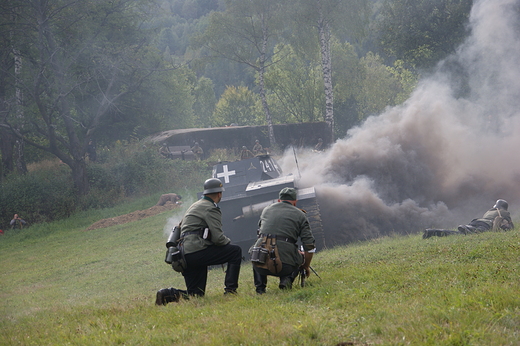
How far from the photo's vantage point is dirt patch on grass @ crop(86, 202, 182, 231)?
78.7 ft

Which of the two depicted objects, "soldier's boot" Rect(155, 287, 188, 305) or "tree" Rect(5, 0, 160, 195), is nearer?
"soldier's boot" Rect(155, 287, 188, 305)

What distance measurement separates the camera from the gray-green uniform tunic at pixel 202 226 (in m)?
7.39

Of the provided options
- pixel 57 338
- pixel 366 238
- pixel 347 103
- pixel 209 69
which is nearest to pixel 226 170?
pixel 366 238

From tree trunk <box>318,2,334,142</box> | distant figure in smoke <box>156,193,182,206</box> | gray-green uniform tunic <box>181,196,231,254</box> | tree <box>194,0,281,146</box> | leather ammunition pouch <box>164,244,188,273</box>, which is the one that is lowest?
distant figure in smoke <box>156,193,182,206</box>

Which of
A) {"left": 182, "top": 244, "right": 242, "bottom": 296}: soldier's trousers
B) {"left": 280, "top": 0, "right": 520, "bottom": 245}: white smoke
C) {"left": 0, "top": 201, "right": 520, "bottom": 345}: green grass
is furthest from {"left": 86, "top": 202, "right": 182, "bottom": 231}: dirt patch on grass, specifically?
{"left": 182, "top": 244, "right": 242, "bottom": 296}: soldier's trousers

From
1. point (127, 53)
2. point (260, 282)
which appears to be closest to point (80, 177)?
point (127, 53)

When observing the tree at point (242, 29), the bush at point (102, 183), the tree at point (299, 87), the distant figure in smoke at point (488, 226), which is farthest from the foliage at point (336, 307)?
the tree at point (299, 87)

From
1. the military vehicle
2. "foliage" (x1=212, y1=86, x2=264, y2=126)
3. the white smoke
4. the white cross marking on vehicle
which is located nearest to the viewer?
the military vehicle

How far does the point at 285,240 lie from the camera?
7605 millimetres

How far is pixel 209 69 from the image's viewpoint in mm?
92250

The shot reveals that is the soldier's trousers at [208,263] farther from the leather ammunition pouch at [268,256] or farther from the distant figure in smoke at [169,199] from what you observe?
the distant figure in smoke at [169,199]

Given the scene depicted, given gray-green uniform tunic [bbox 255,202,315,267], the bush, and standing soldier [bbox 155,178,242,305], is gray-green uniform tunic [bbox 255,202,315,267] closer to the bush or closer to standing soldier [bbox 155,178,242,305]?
standing soldier [bbox 155,178,242,305]

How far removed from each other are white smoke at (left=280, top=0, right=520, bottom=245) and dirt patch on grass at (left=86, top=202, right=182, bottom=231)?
795 cm

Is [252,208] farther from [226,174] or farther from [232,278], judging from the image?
[232,278]
